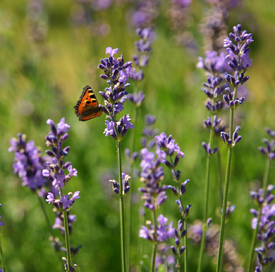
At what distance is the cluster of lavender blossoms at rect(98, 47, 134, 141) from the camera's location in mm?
1370

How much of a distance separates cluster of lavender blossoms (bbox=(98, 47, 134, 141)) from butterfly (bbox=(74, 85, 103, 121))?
14.6 inches

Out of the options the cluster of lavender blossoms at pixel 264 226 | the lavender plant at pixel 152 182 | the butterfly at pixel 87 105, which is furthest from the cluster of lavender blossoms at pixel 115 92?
the cluster of lavender blossoms at pixel 264 226

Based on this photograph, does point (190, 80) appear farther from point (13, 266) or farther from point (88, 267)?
point (13, 266)

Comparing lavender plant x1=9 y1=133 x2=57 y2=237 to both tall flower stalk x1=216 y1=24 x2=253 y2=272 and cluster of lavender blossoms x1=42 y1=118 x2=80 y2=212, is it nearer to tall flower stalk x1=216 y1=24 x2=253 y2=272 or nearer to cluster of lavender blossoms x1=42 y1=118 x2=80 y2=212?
cluster of lavender blossoms x1=42 y1=118 x2=80 y2=212

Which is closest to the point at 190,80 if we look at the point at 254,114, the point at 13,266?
the point at 254,114

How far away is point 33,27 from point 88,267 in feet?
10.2

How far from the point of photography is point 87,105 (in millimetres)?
1810

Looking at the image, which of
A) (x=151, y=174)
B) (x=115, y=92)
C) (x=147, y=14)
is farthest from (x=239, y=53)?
(x=147, y=14)

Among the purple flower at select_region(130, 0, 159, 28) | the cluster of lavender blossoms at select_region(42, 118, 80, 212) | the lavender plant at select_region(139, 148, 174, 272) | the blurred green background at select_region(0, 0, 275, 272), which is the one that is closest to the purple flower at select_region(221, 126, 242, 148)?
the lavender plant at select_region(139, 148, 174, 272)

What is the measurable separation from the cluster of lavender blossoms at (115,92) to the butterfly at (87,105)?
0.37 m

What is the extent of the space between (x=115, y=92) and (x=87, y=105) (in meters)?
0.43

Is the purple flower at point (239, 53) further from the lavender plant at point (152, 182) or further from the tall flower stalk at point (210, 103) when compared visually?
the lavender plant at point (152, 182)

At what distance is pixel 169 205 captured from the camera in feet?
10.7

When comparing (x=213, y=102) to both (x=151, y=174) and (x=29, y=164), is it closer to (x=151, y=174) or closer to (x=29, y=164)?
(x=151, y=174)
